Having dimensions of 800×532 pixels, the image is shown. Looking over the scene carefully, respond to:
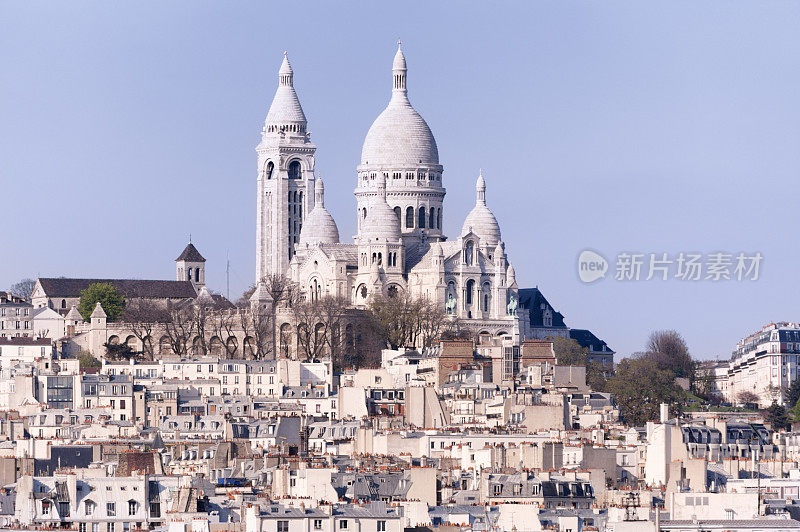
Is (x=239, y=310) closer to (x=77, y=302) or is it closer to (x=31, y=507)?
(x=77, y=302)

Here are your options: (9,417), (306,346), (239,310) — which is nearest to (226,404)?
(9,417)

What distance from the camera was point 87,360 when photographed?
523ft

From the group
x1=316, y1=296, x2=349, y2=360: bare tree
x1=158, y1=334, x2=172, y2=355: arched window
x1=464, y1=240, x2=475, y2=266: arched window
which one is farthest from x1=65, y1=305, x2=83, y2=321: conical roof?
x1=464, y1=240, x2=475, y2=266: arched window

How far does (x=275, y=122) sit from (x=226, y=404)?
72817 millimetres

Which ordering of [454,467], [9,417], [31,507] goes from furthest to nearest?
[9,417], [454,467], [31,507]

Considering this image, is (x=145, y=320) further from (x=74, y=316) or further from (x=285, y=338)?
(x=285, y=338)

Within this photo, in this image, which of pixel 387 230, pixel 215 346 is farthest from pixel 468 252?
pixel 215 346

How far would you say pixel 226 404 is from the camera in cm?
12712

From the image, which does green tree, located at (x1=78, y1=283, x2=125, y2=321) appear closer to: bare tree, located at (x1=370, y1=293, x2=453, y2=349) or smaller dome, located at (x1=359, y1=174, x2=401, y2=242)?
smaller dome, located at (x1=359, y1=174, x2=401, y2=242)

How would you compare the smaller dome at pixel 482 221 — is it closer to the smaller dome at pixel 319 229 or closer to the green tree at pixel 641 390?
the smaller dome at pixel 319 229

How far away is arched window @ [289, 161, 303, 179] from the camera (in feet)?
649

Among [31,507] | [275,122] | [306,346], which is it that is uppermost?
[275,122]

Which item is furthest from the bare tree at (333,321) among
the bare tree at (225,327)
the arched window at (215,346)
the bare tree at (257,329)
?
the arched window at (215,346)

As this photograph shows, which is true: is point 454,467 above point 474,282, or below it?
below
